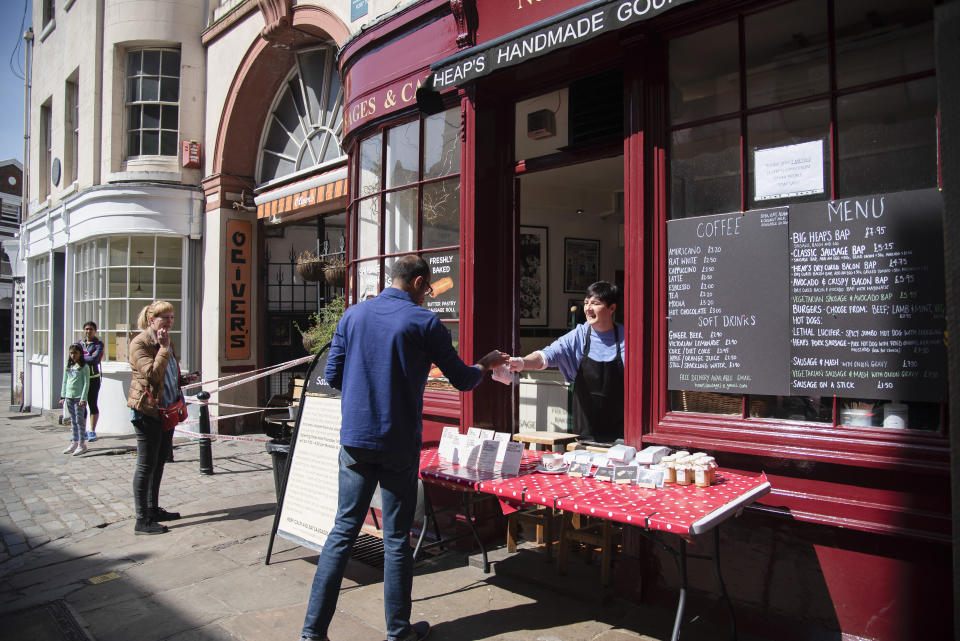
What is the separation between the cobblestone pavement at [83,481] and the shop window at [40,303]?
14.9 feet

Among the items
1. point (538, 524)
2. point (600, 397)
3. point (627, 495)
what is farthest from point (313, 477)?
point (627, 495)

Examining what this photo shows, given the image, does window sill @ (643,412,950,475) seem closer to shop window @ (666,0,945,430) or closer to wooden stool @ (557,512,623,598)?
shop window @ (666,0,945,430)

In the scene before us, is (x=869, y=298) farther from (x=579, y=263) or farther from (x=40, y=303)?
(x=40, y=303)

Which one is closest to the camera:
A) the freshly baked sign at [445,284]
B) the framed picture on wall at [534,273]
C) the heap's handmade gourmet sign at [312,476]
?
the heap's handmade gourmet sign at [312,476]

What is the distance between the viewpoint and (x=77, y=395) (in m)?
9.48

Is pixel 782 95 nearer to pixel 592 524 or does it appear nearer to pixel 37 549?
pixel 592 524

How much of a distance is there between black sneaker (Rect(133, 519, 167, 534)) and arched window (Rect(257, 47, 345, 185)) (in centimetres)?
530

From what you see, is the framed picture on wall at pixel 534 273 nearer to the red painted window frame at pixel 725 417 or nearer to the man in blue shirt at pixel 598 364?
the man in blue shirt at pixel 598 364

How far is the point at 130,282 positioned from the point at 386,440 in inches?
401

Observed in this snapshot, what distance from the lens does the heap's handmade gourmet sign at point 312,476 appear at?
4.11m

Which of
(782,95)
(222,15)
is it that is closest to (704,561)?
(782,95)

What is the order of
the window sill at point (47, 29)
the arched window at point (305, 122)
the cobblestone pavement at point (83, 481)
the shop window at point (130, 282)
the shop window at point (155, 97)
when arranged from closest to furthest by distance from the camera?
the cobblestone pavement at point (83, 481) < the arched window at point (305, 122) < the shop window at point (130, 282) < the shop window at point (155, 97) < the window sill at point (47, 29)

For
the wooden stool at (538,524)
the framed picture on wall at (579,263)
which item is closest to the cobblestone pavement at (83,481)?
the wooden stool at (538,524)

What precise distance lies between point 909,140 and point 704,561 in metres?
2.42
